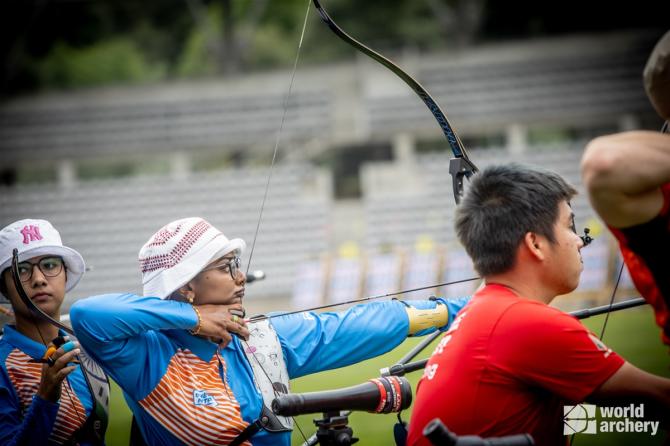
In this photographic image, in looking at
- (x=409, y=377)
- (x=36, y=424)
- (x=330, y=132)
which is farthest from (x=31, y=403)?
(x=330, y=132)

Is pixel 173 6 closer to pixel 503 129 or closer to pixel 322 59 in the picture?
pixel 322 59

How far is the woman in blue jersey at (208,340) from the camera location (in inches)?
102

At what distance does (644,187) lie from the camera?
5.71 feet

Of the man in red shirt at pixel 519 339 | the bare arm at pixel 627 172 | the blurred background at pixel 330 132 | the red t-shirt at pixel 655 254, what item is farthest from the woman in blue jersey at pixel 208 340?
the blurred background at pixel 330 132

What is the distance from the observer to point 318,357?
291 cm

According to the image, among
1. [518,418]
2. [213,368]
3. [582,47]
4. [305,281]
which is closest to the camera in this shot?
[518,418]

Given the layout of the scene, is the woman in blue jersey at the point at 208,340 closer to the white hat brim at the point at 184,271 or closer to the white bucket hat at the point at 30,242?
the white hat brim at the point at 184,271

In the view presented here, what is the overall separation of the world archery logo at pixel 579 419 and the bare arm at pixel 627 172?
2.64ft

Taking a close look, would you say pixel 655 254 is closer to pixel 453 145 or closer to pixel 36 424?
pixel 453 145

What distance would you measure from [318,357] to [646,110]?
684 inches

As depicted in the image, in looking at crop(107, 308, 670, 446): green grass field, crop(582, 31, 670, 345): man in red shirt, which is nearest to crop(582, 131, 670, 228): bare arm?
crop(582, 31, 670, 345): man in red shirt

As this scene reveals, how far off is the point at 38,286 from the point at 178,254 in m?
0.73

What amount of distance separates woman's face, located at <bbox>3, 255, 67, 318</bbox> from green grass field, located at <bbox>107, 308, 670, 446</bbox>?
6.15 ft

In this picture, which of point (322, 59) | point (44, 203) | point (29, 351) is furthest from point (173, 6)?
point (29, 351)
